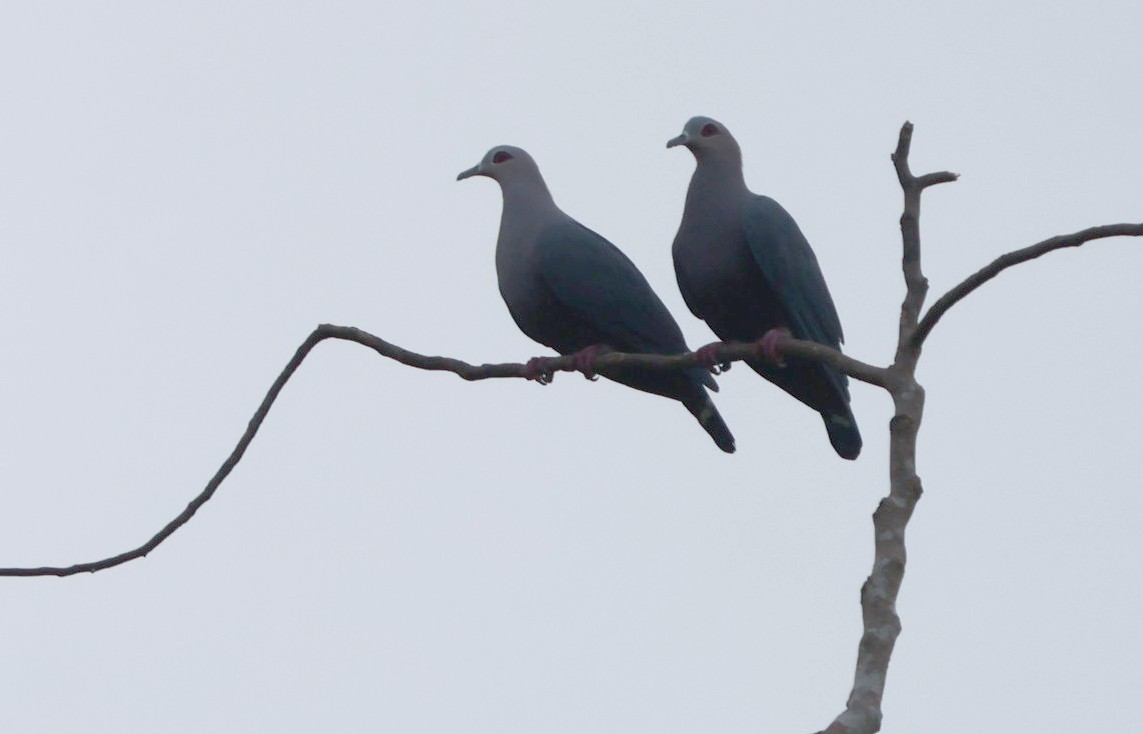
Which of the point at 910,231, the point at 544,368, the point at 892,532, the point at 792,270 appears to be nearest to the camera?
the point at 892,532

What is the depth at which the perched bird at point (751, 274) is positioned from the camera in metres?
6.00

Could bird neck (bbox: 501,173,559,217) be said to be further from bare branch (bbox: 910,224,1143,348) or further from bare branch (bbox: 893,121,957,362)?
bare branch (bbox: 910,224,1143,348)

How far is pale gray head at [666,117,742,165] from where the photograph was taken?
6.16 meters

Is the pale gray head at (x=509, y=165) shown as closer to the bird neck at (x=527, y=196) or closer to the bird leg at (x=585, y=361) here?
the bird neck at (x=527, y=196)

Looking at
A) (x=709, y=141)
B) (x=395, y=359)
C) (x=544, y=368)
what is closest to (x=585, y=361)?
(x=544, y=368)

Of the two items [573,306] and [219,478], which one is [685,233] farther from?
[219,478]

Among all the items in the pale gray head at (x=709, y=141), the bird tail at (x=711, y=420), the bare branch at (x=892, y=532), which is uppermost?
the pale gray head at (x=709, y=141)

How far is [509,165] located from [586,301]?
821mm

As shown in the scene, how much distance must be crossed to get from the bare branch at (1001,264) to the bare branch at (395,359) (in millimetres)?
144

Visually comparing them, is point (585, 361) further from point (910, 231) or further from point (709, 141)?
point (910, 231)

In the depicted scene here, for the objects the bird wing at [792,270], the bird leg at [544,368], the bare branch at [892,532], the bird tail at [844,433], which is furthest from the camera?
the bird tail at [844,433]

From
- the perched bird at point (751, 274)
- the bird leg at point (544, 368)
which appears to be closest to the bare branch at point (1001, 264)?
the bird leg at point (544, 368)

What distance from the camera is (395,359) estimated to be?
411cm

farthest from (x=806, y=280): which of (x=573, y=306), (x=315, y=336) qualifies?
(x=315, y=336)
